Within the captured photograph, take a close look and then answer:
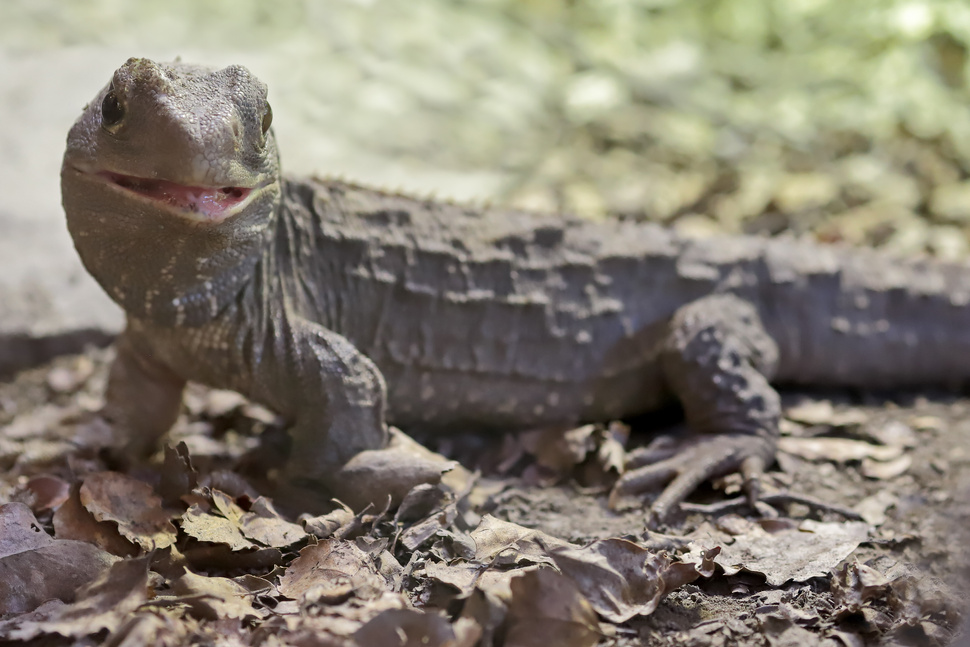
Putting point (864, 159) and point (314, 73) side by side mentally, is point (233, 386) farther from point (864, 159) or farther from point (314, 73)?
point (864, 159)

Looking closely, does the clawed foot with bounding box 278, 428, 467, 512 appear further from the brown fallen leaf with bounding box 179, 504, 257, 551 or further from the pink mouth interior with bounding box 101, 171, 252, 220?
the pink mouth interior with bounding box 101, 171, 252, 220

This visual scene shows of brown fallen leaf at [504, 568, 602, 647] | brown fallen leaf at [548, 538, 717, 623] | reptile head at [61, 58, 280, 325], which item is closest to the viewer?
brown fallen leaf at [504, 568, 602, 647]

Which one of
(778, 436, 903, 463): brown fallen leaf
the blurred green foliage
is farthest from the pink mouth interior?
the blurred green foliage

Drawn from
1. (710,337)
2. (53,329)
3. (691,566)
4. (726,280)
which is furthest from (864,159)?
(53,329)

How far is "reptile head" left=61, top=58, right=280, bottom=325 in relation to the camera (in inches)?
113

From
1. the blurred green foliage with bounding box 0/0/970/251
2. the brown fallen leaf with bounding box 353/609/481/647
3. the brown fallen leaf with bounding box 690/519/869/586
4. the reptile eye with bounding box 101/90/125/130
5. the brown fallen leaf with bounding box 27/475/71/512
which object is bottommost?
the brown fallen leaf with bounding box 690/519/869/586

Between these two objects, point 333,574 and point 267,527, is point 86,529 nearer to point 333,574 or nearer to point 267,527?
point 267,527

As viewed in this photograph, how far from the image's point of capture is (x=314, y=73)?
833 centimetres

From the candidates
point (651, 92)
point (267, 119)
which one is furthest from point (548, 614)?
point (651, 92)

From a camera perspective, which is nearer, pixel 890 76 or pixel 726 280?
pixel 726 280

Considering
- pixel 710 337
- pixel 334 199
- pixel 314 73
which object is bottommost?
pixel 710 337

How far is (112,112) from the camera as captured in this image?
3010mm

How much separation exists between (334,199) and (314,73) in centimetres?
474

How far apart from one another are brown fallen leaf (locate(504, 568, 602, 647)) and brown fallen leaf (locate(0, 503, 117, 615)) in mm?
1465
